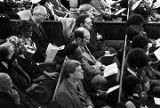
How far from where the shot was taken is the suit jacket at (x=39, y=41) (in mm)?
4957

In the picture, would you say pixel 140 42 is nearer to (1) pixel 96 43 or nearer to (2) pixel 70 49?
(1) pixel 96 43

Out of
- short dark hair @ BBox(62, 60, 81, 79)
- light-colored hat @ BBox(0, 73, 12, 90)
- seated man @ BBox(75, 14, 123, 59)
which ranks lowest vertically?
seated man @ BBox(75, 14, 123, 59)

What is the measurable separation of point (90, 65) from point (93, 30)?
37.0 inches

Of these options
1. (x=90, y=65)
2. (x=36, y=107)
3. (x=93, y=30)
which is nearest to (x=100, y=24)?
(x=93, y=30)

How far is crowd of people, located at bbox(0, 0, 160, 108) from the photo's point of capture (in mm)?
3723

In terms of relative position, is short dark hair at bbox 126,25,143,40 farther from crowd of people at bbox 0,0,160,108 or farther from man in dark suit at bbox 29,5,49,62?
man in dark suit at bbox 29,5,49,62

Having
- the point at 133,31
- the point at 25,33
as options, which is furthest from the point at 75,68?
the point at 133,31

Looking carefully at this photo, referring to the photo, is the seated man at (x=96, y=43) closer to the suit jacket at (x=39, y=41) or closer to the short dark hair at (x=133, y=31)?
the short dark hair at (x=133, y=31)

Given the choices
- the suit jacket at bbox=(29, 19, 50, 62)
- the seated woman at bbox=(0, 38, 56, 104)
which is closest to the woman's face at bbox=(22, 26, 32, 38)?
the suit jacket at bbox=(29, 19, 50, 62)

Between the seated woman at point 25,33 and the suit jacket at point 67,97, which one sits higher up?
the seated woman at point 25,33

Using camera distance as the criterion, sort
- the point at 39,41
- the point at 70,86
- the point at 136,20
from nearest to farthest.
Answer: the point at 70,86, the point at 39,41, the point at 136,20

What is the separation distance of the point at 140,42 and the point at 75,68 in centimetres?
138

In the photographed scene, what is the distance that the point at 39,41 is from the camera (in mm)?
5125

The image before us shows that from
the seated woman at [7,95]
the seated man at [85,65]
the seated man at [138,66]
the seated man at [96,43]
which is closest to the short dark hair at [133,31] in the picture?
the seated man at [96,43]
